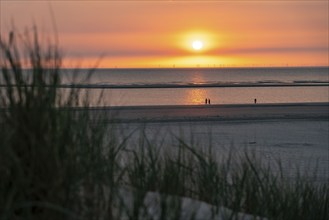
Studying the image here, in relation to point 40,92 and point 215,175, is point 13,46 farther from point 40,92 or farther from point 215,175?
point 215,175

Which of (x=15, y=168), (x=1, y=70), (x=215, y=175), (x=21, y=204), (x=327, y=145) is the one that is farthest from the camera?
(x=327, y=145)

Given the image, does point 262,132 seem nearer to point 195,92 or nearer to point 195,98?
point 195,98

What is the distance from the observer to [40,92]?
3.91 meters

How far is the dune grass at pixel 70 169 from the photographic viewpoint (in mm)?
3590

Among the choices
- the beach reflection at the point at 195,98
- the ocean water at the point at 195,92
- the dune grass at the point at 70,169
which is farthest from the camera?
the beach reflection at the point at 195,98

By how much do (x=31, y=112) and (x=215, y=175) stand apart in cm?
167

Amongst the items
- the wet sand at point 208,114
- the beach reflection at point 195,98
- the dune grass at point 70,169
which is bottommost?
the dune grass at point 70,169

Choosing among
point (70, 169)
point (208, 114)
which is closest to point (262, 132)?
point (208, 114)

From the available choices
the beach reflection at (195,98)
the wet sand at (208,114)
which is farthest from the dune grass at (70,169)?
the beach reflection at (195,98)

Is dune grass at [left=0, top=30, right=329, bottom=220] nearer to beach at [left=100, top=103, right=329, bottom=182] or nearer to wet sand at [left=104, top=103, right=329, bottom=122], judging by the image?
beach at [left=100, top=103, right=329, bottom=182]

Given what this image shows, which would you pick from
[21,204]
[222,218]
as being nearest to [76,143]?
[21,204]

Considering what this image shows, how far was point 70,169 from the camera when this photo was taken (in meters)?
3.66

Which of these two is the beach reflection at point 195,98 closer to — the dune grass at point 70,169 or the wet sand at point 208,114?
the wet sand at point 208,114

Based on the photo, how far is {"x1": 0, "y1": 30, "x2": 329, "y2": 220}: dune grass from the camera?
359 cm
